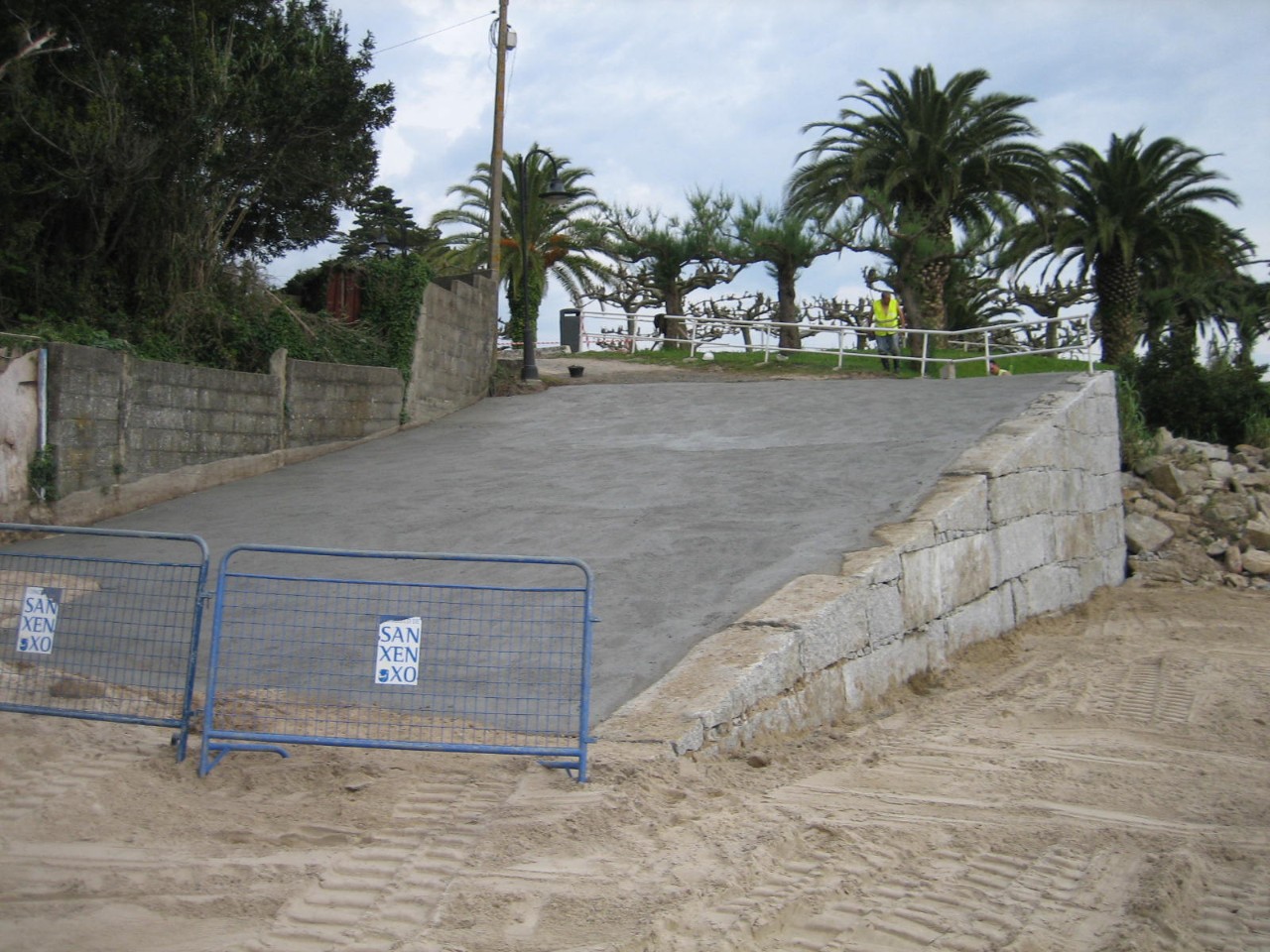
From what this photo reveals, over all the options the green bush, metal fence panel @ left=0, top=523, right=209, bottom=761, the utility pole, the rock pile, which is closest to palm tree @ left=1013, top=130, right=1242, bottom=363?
the green bush

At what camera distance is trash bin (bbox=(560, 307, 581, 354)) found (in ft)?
101

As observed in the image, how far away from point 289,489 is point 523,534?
14.6ft

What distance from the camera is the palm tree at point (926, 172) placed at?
28.1 m

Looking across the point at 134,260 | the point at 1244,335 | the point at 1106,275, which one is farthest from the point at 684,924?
the point at 1244,335

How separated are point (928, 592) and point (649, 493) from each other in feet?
11.9

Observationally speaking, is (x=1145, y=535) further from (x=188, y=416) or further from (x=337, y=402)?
(x=188, y=416)

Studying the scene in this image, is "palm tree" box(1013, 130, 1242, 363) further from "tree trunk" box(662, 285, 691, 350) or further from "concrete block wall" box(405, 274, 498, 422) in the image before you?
"concrete block wall" box(405, 274, 498, 422)

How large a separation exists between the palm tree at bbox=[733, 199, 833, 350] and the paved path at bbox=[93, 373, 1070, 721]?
14352mm

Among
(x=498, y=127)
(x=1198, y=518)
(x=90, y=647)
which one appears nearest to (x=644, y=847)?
(x=90, y=647)

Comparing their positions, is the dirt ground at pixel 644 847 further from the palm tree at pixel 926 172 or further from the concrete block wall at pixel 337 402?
the palm tree at pixel 926 172

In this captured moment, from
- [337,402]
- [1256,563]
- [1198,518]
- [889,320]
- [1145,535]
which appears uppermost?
[889,320]

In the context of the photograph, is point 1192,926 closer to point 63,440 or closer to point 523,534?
point 523,534

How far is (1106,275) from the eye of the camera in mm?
27422

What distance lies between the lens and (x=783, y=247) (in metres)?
32.6
